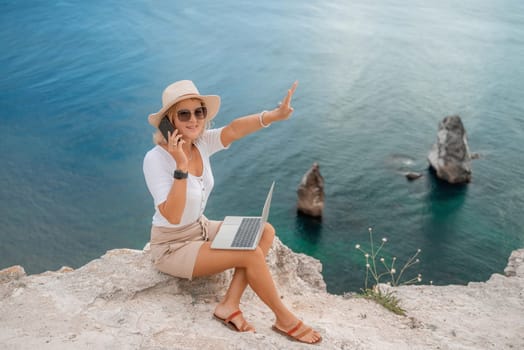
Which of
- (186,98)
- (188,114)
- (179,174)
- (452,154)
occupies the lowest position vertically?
(452,154)

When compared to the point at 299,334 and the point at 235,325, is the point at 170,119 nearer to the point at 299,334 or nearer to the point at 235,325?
the point at 235,325

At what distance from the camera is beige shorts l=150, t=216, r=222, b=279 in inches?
263

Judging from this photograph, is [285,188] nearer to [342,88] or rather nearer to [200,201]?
[342,88]

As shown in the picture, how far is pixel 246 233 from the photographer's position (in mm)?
6863

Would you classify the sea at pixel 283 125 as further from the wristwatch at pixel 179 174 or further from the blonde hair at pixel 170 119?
the wristwatch at pixel 179 174

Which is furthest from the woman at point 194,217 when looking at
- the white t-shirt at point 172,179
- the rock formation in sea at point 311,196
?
the rock formation in sea at point 311,196

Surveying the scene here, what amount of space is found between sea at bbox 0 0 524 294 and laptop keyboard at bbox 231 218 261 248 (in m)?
24.1

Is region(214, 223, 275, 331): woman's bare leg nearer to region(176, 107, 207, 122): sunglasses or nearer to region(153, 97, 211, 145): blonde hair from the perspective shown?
region(153, 97, 211, 145): blonde hair

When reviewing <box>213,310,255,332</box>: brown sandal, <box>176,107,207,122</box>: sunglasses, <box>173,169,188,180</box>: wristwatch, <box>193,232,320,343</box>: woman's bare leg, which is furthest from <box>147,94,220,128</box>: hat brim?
<box>213,310,255,332</box>: brown sandal

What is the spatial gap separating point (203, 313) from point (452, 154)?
41180mm

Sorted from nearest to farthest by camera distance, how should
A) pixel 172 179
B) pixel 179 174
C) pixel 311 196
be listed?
pixel 179 174 < pixel 172 179 < pixel 311 196

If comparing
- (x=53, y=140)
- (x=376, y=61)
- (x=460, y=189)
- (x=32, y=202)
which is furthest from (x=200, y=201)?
(x=376, y=61)

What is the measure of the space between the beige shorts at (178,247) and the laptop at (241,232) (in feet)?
0.97

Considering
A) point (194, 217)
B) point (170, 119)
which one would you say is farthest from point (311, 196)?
point (170, 119)
